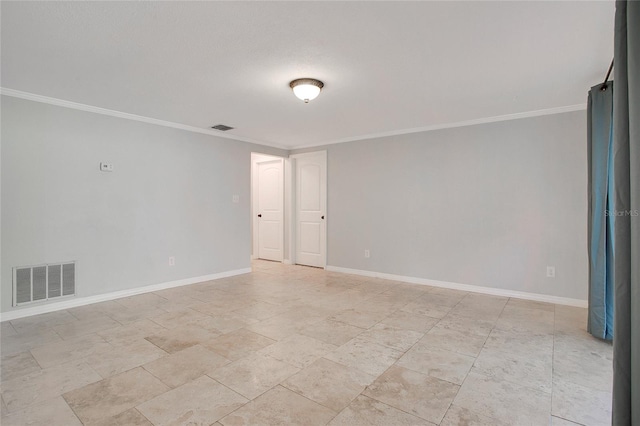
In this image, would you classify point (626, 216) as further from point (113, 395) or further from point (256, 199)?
point (256, 199)

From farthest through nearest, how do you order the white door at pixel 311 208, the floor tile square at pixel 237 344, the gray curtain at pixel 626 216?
the white door at pixel 311 208 < the floor tile square at pixel 237 344 < the gray curtain at pixel 626 216

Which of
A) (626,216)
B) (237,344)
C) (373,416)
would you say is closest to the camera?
(626,216)

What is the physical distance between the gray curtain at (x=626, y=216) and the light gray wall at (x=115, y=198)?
15.7 ft

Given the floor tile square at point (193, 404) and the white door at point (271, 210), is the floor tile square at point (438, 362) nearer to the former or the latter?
the floor tile square at point (193, 404)

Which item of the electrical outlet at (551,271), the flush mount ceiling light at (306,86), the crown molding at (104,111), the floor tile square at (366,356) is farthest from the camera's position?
the electrical outlet at (551,271)

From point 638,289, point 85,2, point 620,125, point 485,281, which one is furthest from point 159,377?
point 485,281

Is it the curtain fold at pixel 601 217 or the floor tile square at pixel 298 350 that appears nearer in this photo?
the floor tile square at pixel 298 350

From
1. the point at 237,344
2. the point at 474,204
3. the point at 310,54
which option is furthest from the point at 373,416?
the point at 474,204

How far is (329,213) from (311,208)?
1.54ft

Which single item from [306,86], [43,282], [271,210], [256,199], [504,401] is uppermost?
[306,86]

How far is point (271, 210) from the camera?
697 centimetres

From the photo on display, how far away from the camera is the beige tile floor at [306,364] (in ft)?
6.20

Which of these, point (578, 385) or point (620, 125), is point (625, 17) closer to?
point (620, 125)

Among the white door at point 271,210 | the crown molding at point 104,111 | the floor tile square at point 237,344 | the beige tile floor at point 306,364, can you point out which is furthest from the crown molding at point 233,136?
the floor tile square at point 237,344
